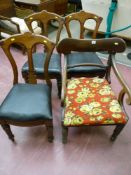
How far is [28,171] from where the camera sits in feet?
4.92

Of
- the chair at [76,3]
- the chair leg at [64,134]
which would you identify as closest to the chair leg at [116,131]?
the chair leg at [64,134]

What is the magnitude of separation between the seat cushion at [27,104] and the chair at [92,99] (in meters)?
0.16

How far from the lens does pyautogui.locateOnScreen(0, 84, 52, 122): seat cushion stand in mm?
1427

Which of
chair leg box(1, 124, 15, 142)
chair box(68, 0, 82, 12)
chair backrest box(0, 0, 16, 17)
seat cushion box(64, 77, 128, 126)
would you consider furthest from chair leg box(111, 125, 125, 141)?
chair box(68, 0, 82, 12)

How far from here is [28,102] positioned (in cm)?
152

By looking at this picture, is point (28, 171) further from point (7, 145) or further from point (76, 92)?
point (76, 92)

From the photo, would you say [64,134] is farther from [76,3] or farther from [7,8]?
[76,3]

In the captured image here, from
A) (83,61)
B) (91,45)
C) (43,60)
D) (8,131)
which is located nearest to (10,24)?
(43,60)

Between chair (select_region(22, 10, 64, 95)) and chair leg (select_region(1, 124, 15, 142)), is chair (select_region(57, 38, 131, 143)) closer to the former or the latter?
chair (select_region(22, 10, 64, 95))

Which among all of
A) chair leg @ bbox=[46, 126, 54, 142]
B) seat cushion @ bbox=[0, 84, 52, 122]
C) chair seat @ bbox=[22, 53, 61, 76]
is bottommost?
chair leg @ bbox=[46, 126, 54, 142]

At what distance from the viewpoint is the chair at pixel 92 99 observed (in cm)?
141

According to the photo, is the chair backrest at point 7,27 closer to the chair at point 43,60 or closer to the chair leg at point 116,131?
the chair at point 43,60

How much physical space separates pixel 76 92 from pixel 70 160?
1.85ft

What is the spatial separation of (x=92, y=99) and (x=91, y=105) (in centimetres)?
7
